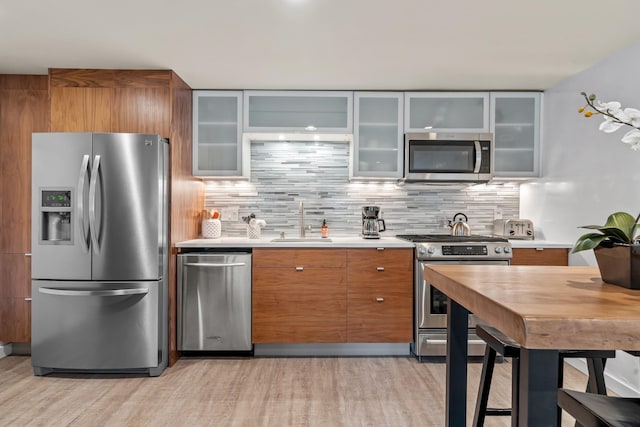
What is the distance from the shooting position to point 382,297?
11.0ft

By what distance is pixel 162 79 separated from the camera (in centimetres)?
320

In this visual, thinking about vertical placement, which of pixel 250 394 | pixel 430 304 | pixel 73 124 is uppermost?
pixel 73 124

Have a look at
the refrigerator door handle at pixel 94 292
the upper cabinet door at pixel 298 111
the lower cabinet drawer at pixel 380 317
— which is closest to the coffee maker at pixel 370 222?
the lower cabinet drawer at pixel 380 317

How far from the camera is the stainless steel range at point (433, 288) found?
3305mm

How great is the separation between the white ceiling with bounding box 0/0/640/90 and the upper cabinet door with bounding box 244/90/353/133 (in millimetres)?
186

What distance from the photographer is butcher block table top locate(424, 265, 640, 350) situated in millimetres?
788

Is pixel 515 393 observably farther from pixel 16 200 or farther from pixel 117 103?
pixel 16 200

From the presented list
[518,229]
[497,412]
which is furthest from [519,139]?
[497,412]

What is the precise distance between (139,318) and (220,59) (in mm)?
1940

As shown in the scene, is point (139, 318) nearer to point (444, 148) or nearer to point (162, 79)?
point (162, 79)

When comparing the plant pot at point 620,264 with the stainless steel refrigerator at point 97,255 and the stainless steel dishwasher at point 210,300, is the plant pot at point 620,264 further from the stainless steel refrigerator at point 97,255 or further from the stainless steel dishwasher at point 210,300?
the stainless steel refrigerator at point 97,255

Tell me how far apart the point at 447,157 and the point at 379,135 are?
622 mm

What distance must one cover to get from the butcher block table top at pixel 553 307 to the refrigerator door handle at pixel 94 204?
96.3 inches

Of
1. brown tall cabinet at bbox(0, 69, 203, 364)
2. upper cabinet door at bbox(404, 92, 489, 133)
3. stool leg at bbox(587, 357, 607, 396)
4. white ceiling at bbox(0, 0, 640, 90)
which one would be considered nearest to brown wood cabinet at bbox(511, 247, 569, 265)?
upper cabinet door at bbox(404, 92, 489, 133)
